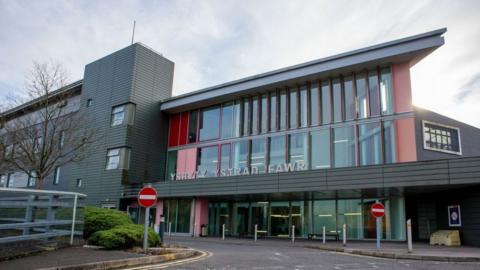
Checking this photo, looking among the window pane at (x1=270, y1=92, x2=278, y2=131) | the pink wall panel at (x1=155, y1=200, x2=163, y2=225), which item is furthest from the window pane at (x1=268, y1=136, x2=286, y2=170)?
the pink wall panel at (x1=155, y1=200, x2=163, y2=225)

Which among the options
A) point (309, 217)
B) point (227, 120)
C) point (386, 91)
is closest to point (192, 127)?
point (227, 120)

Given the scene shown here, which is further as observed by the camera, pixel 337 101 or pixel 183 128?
pixel 183 128

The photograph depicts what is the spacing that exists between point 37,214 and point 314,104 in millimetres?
19321

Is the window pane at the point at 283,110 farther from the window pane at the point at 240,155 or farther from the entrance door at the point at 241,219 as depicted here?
the entrance door at the point at 241,219

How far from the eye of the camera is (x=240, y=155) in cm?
3045

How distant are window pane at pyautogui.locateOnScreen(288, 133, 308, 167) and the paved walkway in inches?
669

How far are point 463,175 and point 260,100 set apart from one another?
49.2ft

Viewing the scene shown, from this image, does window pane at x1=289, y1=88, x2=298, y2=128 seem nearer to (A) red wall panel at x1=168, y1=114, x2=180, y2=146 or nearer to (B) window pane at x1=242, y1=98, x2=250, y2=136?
(B) window pane at x1=242, y1=98, x2=250, y2=136

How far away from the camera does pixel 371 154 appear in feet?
80.3

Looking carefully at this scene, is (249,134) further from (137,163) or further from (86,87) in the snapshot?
(86,87)

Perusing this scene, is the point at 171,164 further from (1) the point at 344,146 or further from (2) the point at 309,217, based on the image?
(1) the point at 344,146

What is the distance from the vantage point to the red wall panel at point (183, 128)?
114 feet

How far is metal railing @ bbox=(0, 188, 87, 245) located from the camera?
10453 mm

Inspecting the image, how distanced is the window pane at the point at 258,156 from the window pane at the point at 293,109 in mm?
2537
